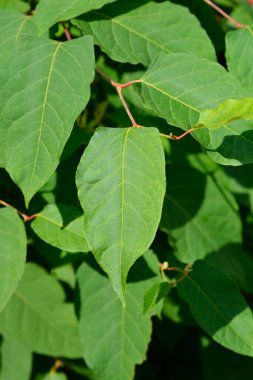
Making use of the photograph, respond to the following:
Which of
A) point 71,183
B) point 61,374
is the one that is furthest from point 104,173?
point 61,374

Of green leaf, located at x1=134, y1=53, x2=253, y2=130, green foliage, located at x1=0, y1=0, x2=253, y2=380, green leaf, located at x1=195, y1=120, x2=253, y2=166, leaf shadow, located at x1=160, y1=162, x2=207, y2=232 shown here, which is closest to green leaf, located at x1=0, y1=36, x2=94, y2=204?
green foliage, located at x1=0, y1=0, x2=253, y2=380

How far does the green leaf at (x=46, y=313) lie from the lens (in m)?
2.03

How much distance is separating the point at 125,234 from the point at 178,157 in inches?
33.9

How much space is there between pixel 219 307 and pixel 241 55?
66cm

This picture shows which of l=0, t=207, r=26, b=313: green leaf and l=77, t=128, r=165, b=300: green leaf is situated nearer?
l=77, t=128, r=165, b=300: green leaf

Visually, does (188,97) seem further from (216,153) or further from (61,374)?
(61,374)

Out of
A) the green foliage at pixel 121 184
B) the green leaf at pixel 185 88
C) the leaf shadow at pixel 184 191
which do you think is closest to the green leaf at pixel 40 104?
the green foliage at pixel 121 184

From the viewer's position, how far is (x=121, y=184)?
1271mm

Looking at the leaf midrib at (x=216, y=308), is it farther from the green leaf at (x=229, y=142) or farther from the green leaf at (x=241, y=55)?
the green leaf at (x=241, y=55)

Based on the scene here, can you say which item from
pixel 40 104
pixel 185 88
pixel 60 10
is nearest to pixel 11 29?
pixel 60 10

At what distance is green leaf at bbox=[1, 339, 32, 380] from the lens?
7.16 ft

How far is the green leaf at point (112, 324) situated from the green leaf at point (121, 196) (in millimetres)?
504

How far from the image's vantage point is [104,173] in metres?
1.29

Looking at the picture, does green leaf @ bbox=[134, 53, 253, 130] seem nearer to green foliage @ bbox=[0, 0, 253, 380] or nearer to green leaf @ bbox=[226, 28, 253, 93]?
green foliage @ bbox=[0, 0, 253, 380]
